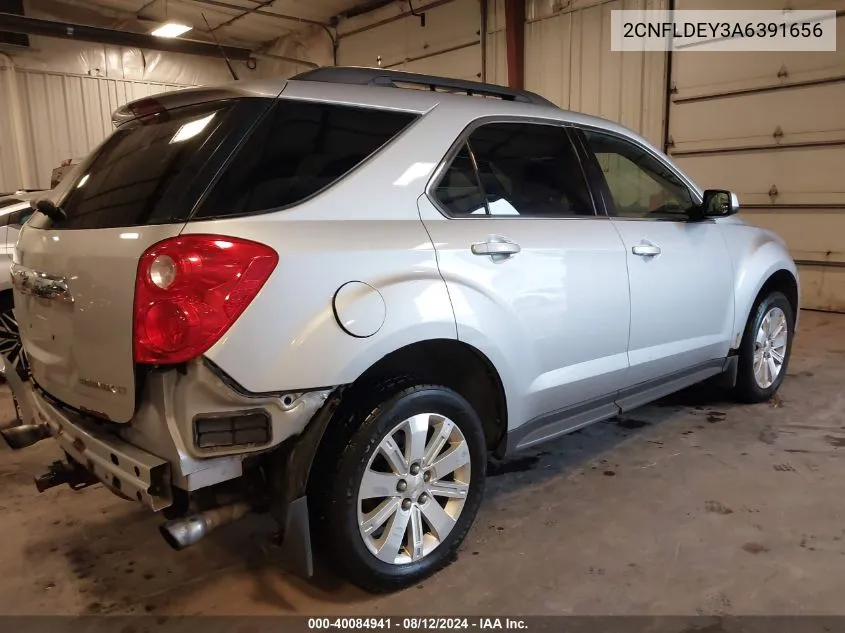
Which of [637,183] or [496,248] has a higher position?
[637,183]

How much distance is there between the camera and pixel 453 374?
2426 millimetres

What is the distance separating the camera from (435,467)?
220 cm

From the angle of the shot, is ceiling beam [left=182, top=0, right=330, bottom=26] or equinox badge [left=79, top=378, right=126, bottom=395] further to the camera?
ceiling beam [left=182, top=0, right=330, bottom=26]

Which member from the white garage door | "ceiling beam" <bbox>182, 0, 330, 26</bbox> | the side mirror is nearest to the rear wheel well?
the side mirror

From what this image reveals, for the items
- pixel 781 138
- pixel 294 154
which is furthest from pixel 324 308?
pixel 781 138

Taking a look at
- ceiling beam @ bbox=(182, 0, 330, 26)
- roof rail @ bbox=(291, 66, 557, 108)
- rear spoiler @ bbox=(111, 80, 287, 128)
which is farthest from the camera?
ceiling beam @ bbox=(182, 0, 330, 26)

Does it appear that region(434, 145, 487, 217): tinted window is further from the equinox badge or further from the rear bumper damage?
the equinox badge

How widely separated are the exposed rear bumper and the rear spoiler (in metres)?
1.06

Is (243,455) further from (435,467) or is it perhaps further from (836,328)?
(836,328)

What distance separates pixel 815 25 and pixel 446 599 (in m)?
7.62

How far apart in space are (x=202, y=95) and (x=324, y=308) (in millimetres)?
813

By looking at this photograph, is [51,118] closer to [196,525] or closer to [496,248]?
[496,248]

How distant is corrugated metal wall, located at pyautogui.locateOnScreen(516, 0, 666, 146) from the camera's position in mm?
8469

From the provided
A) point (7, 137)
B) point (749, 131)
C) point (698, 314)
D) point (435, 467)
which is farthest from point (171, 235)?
point (7, 137)
